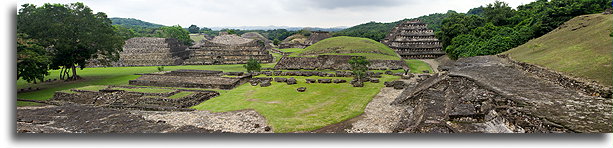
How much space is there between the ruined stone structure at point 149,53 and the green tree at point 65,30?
66.1 ft

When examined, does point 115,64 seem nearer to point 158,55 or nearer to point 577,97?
point 158,55

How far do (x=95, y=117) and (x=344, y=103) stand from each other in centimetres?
1033

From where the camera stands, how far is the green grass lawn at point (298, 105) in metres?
11.1

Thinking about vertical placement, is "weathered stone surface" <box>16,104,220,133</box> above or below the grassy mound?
below

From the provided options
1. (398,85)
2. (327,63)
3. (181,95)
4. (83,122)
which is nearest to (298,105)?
(181,95)

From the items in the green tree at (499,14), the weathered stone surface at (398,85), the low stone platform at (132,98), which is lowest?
the low stone platform at (132,98)

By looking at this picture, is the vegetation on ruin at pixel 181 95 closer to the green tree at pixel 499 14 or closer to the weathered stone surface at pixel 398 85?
the weathered stone surface at pixel 398 85

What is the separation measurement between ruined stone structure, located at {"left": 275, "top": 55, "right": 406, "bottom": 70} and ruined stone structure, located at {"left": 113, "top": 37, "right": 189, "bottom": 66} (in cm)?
1746

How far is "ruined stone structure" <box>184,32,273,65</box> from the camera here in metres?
42.9

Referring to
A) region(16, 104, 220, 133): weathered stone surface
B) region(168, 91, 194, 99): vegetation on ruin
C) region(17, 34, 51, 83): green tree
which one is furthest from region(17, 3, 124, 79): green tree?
region(168, 91, 194, 99): vegetation on ruin

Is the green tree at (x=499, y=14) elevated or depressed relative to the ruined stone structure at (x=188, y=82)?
elevated

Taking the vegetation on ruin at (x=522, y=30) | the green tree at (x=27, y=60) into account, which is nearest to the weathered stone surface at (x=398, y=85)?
the vegetation on ruin at (x=522, y=30)

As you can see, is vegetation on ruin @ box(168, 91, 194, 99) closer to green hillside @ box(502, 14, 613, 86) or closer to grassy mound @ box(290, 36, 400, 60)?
green hillside @ box(502, 14, 613, 86)

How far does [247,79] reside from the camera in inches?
944
